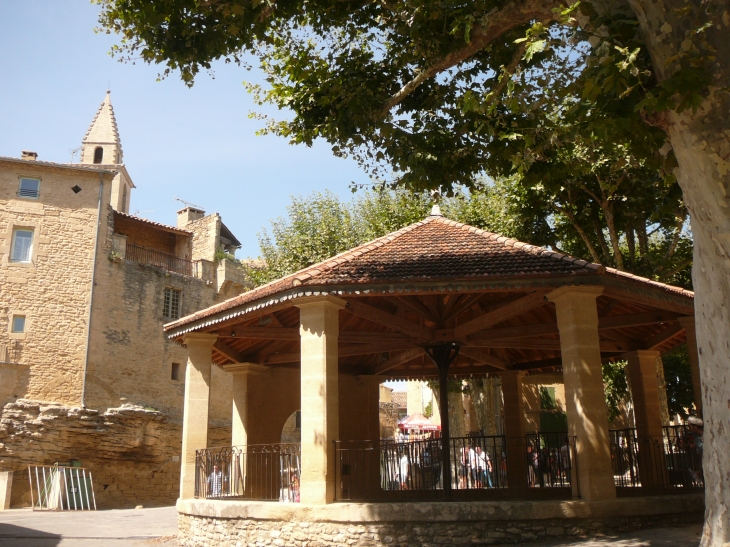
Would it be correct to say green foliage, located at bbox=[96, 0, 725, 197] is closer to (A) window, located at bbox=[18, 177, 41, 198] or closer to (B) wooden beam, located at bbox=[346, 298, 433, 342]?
(B) wooden beam, located at bbox=[346, 298, 433, 342]

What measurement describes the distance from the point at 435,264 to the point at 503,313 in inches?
66.0

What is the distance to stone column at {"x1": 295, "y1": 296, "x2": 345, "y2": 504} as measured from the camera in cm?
1061

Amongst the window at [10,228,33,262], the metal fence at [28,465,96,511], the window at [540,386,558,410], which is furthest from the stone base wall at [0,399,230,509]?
the window at [540,386,558,410]

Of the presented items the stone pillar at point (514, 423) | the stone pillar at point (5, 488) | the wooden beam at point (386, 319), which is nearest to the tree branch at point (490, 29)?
the wooden beam at point (386, 319)

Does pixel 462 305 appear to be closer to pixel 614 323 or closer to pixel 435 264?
pixel 435 264

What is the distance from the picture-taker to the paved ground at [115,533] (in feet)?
30.9

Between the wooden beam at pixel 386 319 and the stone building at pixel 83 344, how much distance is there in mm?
23001

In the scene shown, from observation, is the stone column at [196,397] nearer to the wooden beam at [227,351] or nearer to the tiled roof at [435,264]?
the tiled roof at [435,264]

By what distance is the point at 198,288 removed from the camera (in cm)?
3894

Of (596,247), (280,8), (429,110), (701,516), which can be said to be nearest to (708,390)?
(701,516)

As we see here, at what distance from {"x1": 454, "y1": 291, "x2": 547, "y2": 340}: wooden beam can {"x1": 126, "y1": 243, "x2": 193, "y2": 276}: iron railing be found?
1070 inches

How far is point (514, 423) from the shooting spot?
658 inches

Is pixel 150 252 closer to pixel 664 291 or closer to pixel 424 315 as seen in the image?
pixel 424 315

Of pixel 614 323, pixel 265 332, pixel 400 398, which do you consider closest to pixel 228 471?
pixel 265 332
